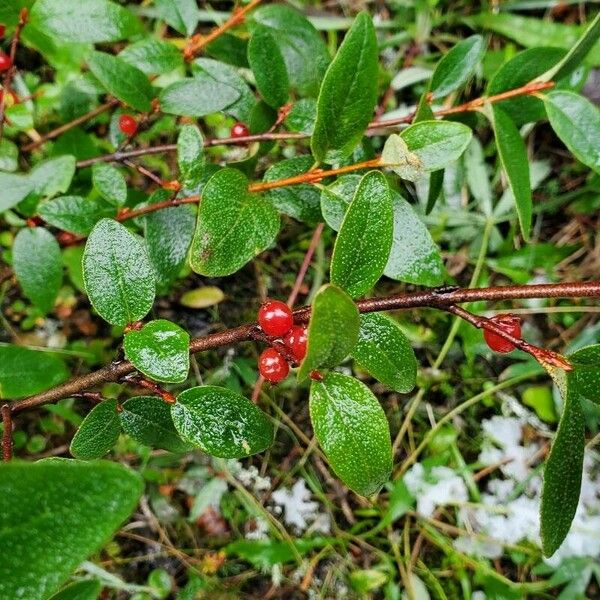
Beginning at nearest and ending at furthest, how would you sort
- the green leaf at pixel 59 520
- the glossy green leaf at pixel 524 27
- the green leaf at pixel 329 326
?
the green leaf at pixel 59 520
the green leaf at pixel 329 326
the glossy green leaf at pixel 524 27

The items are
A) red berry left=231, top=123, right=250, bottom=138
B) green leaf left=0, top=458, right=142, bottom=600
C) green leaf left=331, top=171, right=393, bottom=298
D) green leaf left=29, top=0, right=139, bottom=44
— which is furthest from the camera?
red berry left=231, top=123, right=250, bottom=138

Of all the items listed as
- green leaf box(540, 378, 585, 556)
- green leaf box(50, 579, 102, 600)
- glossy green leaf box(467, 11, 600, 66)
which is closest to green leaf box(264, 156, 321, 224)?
green leaf box(540, 378, 585, 556)

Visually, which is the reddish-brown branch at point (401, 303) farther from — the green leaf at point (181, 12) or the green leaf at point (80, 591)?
the green leaf at point (181, 12)

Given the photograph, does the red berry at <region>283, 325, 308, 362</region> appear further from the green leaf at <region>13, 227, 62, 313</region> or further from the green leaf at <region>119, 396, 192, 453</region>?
the green leaf at <region>13, 227, 62, 313</region>

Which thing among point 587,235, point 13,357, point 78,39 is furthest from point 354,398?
point 587,235

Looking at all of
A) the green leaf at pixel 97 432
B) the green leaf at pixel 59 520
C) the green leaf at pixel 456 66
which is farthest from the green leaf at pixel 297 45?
the green leaf at pixel 59 520

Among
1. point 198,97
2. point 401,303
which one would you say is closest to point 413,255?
point 401,303

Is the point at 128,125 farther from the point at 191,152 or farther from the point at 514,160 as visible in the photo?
the point at 514,160
